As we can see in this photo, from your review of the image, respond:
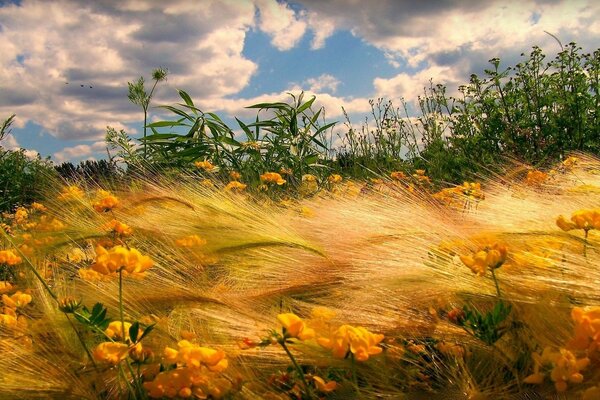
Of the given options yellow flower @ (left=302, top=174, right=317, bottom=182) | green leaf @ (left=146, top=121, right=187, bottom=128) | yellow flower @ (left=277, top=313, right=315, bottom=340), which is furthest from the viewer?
green leaf @ (left=146, top=121, right=187, bottom=128)

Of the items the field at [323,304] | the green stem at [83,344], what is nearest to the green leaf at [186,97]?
the field at [323,304]

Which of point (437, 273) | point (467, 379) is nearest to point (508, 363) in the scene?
point (467, 379)

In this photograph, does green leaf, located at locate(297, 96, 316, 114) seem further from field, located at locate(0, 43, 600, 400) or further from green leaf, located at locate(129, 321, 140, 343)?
green leaf, located at locate(129, 321, 140, 343)

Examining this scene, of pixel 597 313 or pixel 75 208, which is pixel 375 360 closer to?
pixel 597 313

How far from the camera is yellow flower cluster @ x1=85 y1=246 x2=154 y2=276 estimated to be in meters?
1.03

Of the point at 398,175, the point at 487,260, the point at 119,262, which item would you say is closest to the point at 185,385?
the point at 119,262

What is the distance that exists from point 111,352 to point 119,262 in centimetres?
15

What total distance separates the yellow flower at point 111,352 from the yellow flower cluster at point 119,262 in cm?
13

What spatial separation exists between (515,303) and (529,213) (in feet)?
1.14

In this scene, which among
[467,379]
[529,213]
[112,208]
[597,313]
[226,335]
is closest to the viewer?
[597,313]

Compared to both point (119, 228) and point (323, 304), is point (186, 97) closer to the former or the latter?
point (119, 228)

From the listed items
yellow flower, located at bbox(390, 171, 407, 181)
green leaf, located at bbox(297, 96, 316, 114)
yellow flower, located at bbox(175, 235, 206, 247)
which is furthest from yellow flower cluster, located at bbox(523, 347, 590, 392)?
green leaf, located at bbox(297, 96, 316, 114)

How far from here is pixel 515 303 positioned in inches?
39.7

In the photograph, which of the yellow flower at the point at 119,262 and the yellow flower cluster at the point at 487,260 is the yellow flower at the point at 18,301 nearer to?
the yellow flower at the point at 119,262
